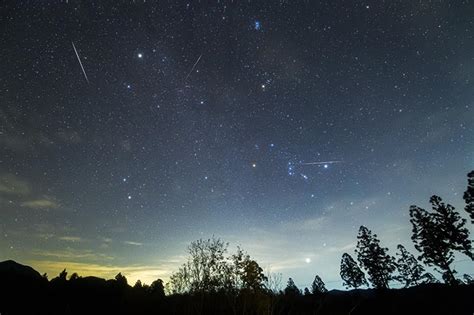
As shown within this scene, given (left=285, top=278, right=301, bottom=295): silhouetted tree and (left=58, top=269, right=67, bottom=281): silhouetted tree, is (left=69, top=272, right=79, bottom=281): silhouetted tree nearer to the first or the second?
(left=58, top=269, right=67, bottom=281): silhouetted tree

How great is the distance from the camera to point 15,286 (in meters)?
26.4

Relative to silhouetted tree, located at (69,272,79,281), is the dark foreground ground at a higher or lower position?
lower

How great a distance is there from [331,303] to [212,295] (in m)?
20.5

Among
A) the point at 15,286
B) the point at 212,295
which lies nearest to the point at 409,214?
the point at 212,295

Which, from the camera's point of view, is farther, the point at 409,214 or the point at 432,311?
the point at 409,214

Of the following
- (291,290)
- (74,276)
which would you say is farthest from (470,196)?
(74,276)

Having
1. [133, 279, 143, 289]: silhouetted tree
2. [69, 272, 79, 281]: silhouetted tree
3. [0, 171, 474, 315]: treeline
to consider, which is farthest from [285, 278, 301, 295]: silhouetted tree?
[69, 272, 79, 281]: silhouetted tree

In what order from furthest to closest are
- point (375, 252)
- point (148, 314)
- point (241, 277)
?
1. point (375, 252)
2. point (148, 314)
3. point (241, 277)

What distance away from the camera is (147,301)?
25438 millimetres

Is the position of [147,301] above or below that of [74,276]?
below

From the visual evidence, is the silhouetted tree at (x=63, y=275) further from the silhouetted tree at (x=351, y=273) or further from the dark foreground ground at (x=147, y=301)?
the silhouetted tree at (x=351, y=273)

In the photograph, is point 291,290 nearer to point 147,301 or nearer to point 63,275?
point 147,301

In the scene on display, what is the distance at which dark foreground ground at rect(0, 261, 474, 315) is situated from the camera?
67.8ft

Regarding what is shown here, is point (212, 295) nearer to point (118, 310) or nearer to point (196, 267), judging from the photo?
point (196, 267)
